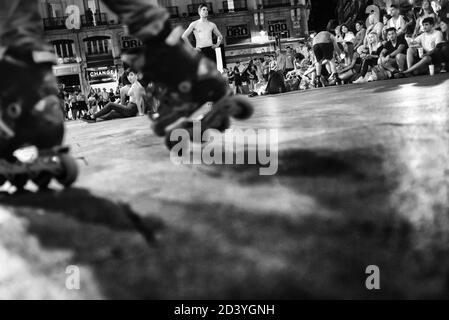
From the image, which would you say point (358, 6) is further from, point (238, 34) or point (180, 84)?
point (180, 84)

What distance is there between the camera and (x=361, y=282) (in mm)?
632

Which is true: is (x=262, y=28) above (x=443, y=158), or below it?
above

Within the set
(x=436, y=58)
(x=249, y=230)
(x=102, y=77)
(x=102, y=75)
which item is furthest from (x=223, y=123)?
(x=102, y=75)

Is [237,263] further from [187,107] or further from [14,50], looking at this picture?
[14,50]

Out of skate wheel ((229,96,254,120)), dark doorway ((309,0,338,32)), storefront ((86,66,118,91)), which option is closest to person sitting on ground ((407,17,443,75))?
skate wheel ((229,96,254,120))

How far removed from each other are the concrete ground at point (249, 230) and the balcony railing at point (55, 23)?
3443 centimetres

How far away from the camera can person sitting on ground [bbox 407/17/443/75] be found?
23.0 feet

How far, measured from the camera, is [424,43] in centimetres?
721

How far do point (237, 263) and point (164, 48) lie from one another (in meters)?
1.03

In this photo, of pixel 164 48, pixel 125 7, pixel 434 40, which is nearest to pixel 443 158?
pixel 164 48

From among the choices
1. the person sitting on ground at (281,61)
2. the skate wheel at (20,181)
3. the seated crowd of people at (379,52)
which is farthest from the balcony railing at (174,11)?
the skate wheel at (20,181)

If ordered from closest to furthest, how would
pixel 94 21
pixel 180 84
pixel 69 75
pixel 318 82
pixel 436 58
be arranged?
1. pixel 180 84
2. pixel 436 58
3. pixel 318 82
4. pixel 69 75
5. pixel 94 21

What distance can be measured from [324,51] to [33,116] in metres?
8.44
